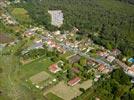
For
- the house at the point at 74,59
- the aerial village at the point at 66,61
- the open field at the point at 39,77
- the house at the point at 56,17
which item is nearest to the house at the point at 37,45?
the aerial village at the point at 66,61

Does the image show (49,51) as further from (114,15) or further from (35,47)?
(114,15)

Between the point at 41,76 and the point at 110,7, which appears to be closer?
the point at 41,76

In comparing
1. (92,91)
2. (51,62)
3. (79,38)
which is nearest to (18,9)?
(79,38)

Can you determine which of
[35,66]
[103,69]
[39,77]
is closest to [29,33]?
[35,66]

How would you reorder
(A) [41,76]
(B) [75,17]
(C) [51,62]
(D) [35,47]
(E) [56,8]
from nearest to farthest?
(A) [41,76], (C) [51,62], (D) [35,47], (B) [75,17], (E) [56,8]

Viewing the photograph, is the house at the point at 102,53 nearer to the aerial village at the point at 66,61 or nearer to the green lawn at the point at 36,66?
the aerial village at the point at 66,61

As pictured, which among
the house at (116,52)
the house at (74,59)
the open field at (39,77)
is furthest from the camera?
the house at (116,52)

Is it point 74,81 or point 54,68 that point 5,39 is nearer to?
point 54,68
